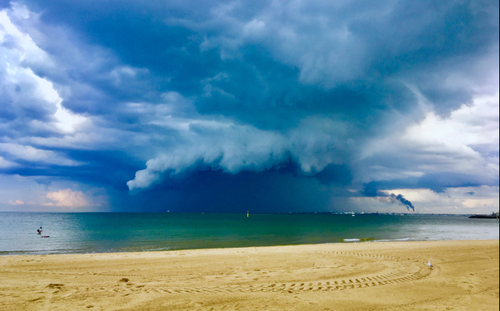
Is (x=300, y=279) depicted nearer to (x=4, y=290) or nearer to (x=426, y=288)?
(x=426, y=288)

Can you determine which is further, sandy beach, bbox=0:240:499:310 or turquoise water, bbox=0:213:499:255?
turquoise water, bbox=0:213:499:255

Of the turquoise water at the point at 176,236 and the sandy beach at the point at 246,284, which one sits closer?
the sandy beach at the point at 246,284

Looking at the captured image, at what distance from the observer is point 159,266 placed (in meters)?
16.1

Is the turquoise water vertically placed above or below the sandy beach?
below

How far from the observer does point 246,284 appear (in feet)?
39.7

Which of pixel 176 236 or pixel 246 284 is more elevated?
pixel 246 284

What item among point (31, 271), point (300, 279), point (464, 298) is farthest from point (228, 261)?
point (464, 298)

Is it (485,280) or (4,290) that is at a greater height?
(4,290)

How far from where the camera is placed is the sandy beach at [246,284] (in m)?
9.72

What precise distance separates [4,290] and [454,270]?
23.5 meters

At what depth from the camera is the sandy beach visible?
972cm

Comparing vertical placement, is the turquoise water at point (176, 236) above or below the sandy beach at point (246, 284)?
below

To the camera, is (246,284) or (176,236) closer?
(246,284)

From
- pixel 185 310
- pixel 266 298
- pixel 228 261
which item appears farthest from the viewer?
pixel 228 261
